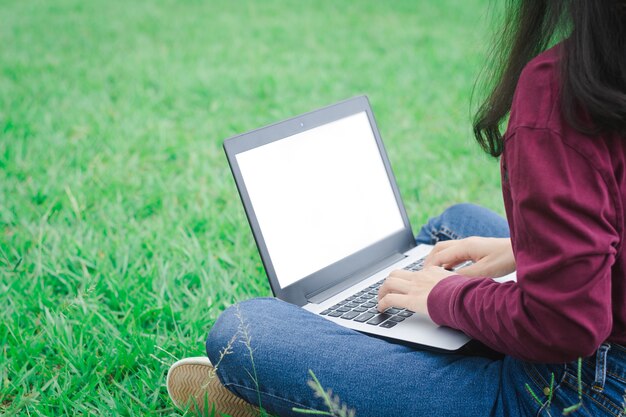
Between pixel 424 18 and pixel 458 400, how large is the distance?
5.97 metres

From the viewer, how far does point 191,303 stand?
227 cm

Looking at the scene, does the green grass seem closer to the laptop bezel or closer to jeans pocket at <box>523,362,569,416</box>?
the laptop bezel

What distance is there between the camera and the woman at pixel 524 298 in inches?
43.1

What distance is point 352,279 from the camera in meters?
1.95

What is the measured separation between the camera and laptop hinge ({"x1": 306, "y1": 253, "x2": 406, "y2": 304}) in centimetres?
185

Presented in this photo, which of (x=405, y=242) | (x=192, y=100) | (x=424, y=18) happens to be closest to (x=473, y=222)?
(x=405, y=242)

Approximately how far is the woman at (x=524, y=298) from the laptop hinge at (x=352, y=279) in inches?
9.5

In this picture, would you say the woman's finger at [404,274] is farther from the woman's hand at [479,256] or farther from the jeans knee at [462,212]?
the jeans knee at [462,212]

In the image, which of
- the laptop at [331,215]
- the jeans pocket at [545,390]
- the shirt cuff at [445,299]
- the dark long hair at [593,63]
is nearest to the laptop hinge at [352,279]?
the laptop at [331,215]

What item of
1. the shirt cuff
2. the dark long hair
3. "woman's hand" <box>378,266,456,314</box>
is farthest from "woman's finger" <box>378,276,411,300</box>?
the dark long hair

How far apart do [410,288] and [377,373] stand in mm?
191

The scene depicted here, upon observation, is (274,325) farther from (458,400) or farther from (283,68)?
(283,68)

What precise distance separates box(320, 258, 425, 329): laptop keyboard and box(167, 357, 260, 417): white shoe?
29 cm

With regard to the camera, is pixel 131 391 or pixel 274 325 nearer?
pixel 274 325
